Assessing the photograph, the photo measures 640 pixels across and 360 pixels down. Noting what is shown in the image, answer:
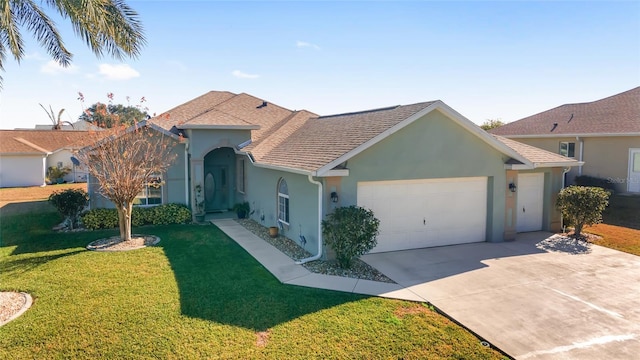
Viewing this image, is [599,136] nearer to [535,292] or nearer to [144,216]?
[535,292]

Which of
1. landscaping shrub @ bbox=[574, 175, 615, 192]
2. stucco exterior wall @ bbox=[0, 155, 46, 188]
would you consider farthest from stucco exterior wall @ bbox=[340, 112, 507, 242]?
stucco exterior wall @ bbox=[0, 155, 46, 188]

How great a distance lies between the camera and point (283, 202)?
1519 cm

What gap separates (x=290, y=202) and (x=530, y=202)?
10.0m

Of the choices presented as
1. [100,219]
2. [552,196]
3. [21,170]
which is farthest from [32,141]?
[552,196]

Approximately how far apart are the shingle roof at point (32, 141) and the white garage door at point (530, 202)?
3077cm

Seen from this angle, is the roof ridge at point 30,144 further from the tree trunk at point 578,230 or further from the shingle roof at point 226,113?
the tree trunk at point 578,230

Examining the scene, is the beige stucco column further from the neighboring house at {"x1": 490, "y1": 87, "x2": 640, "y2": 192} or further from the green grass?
the neighboring house at {"x1": 490, "y1": 87, "x2": 640, "y2": 192}

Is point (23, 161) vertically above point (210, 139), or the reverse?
point (210, 139)

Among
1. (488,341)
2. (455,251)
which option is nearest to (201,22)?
(455,251)

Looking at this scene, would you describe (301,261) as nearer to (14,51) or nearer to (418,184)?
(418,184)

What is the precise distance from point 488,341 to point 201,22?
14.3 meters

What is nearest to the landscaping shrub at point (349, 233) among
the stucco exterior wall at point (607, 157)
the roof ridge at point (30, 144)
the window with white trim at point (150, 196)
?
the window with white trim at point (150, 196)

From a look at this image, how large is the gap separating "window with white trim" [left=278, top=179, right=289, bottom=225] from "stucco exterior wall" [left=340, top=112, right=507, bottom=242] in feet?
11.5

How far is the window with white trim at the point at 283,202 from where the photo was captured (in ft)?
48.7
